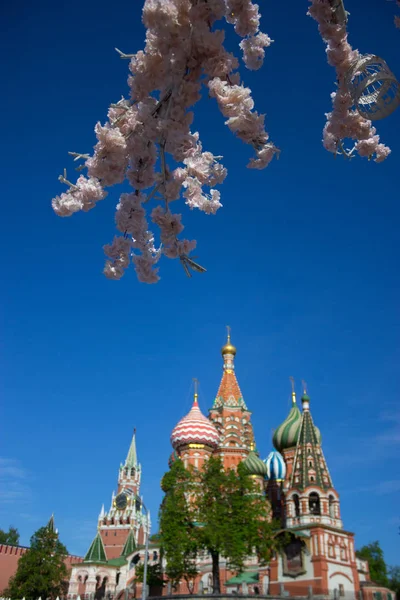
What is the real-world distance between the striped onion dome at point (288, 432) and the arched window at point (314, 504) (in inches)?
385

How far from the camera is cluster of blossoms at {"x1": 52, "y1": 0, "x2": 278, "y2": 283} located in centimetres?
443

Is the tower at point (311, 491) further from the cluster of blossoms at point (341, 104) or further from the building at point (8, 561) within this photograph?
the cluster of blossoms at point (341, 104)

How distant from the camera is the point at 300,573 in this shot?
31734 mm

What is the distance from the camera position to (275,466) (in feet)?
151

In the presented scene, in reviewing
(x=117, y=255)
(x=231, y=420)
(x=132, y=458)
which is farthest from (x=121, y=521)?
(x=117, y=255)

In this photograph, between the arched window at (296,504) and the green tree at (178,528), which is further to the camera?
the arched window at (296,504)

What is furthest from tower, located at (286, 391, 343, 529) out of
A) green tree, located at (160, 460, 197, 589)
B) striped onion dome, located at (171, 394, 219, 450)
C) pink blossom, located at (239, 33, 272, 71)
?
pink blossom, located at (239, 33, 272, 71)

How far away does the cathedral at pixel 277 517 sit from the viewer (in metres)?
31.8

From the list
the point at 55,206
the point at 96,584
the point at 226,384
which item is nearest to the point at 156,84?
the point at 55,206

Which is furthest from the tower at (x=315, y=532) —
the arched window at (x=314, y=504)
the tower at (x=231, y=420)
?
the tower at (x=231, y=420)

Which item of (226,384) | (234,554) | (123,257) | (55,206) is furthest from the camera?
(226,384)

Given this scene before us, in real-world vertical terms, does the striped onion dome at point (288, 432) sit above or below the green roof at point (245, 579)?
above

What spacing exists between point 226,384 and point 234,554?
24676mm

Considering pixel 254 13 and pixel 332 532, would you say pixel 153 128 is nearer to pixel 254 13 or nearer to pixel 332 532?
pixel 254 13
